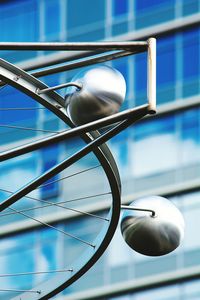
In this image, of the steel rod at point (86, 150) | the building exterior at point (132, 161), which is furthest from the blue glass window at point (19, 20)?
the steel rod at point (86, 150)

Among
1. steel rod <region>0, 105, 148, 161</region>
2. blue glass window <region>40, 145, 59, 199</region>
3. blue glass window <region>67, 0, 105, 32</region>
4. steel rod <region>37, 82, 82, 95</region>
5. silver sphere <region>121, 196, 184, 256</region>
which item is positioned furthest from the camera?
blue glass window <region>67, 0, 105, 32</region>

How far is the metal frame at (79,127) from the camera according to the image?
1591 cm

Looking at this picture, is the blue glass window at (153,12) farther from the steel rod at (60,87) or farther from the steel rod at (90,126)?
the steel rod at (90,126)

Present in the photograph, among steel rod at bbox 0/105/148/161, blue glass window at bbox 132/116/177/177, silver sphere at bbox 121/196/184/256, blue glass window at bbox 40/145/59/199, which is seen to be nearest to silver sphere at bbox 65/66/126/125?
steel rod at bbox 0/105/148/161

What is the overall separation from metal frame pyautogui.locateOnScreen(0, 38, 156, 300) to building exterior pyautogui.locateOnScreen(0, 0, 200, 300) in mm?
21935

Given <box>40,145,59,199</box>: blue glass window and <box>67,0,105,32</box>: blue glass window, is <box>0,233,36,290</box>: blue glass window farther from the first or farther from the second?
<box>67,0,105,32</box>: blue glass window

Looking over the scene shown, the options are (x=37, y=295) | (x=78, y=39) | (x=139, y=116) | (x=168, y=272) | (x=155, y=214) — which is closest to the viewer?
(x=139, y=116)

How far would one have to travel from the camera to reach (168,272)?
40.8 m

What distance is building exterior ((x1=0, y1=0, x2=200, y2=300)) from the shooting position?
41.1 m

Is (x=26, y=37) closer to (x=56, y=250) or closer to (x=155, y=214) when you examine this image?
(x=56, y=250)

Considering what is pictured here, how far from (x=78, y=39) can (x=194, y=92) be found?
3.94m

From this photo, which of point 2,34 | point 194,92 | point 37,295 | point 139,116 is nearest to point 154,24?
point 194,92

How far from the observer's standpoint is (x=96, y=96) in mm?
16484

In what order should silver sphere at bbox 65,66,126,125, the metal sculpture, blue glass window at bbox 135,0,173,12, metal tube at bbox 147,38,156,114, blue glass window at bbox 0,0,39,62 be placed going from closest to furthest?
1. metal tube at bbox 147,38,156,114
2. the metal sculpture
3. silver sphere at bbox 65,66,126,125
4. blue glass window at bbox 135,0,173,12
5. blue glass window at bbox 0,0,39,62
